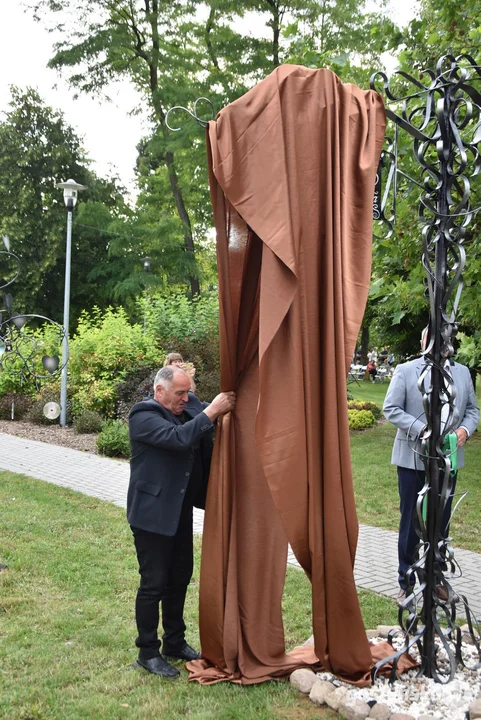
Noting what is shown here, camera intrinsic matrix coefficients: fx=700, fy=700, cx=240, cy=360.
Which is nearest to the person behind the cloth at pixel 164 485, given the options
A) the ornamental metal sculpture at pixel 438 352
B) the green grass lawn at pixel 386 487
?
the ornamental metal sculpture at pixel 438 352

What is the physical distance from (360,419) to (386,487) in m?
6.76

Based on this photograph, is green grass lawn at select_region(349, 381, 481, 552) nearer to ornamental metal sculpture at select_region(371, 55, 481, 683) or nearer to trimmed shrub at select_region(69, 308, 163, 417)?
ornamental metal sculpture at select_region(371, 55, 481, 683)

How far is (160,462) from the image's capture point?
14.3 ft

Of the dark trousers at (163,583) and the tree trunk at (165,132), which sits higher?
the tree trunk at (165,132)

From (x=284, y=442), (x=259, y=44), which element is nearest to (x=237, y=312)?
(x=284, y=442)

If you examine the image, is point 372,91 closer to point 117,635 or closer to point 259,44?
point 117,635

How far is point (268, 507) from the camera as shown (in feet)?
13.8

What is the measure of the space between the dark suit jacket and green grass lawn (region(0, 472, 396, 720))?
985mm

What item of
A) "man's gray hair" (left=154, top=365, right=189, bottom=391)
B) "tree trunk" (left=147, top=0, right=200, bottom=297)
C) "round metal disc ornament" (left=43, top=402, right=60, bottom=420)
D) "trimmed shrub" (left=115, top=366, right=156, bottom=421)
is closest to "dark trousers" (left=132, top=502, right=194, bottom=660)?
"man's gray hair" (left=154, top=365, right=189, bottom=391)

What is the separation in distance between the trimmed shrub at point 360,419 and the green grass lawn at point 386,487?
0.37m

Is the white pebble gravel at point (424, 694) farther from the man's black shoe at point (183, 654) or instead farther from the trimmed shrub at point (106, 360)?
the trimmed shrub at point (106, 360)

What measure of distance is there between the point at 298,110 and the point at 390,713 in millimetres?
3258

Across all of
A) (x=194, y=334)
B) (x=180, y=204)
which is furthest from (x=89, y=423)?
(x=180, y=204)

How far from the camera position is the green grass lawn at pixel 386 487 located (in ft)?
27.4
